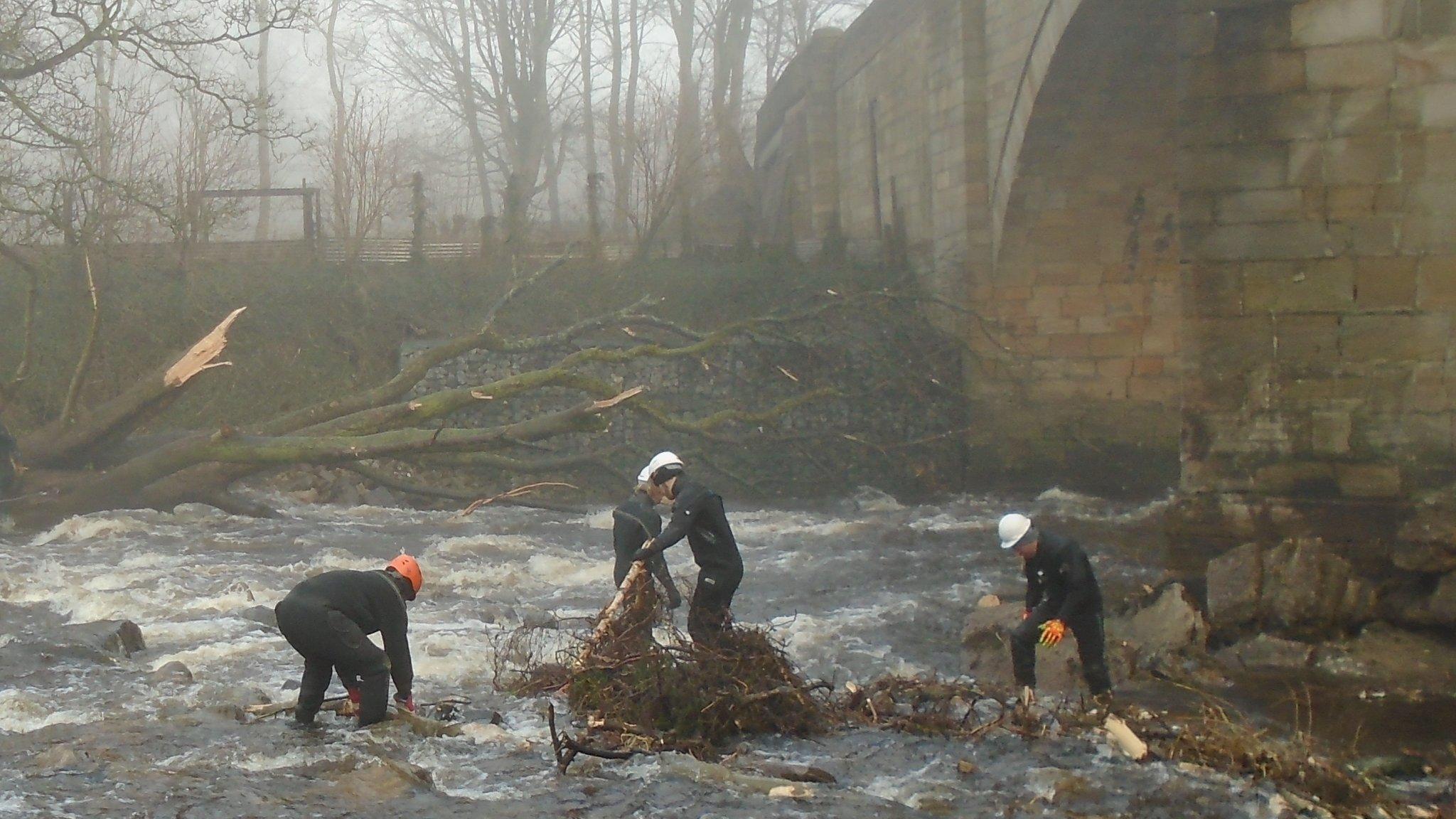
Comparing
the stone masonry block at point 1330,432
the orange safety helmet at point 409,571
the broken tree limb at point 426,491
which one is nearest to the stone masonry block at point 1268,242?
the stone masonry block at point 1330,432

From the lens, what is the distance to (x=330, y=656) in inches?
261

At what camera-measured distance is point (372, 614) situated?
6.75 m

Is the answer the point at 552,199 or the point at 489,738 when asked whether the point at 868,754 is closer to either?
the point at 489,738

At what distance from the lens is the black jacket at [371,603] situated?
658 cm

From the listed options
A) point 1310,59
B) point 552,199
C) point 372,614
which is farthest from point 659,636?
point 552,199

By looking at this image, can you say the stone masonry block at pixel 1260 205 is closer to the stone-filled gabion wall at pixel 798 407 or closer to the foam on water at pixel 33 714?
the stone-filled gabion wall at pixel 798 407

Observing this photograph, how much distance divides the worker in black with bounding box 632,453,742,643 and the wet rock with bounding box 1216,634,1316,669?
3370mm

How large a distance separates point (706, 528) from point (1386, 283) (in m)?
5.65

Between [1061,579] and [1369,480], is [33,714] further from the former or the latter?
[1369,480]

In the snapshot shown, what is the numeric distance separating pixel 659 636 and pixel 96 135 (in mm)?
14662

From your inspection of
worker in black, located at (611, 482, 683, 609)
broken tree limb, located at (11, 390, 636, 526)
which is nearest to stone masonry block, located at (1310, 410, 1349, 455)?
worker in black, located at (611, 482, 683, 609)

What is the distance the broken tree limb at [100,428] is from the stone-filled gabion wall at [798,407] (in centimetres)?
533

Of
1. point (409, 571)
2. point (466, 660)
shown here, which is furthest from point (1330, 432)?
point (409, 571)

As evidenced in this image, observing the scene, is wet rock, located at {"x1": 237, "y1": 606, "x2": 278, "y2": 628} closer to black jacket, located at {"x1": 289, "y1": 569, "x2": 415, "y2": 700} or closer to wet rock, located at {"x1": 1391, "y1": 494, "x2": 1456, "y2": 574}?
black jacket, located at {"x1": 289, "y1": 569, "x2": 415, "y2": 700}
